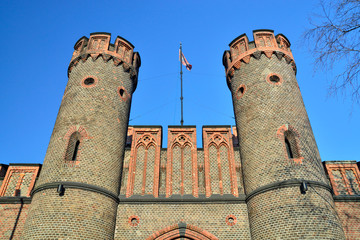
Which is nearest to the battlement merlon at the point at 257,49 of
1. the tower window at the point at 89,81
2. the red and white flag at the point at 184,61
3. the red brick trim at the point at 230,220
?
the red and white flag at the point at 184,61

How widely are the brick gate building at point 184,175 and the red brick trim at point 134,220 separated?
0.14ft

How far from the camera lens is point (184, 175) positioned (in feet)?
42.7

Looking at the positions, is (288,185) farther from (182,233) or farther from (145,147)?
(145,147)

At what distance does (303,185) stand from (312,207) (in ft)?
2.74

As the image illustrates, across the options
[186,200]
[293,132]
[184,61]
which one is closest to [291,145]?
[293,132]

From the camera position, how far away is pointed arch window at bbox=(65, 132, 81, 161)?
12.2m

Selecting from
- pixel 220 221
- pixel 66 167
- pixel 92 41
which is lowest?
pixel 220 221

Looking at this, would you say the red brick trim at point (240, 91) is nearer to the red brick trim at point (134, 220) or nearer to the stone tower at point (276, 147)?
the stone tower at point (276, 147)

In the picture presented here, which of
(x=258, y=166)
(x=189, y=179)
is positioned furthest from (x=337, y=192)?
(x=189, y=179)

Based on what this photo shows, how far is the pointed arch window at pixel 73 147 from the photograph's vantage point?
1219 centimetres

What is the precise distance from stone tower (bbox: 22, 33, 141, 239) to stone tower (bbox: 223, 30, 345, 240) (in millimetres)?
6036

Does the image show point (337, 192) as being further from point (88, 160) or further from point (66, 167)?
point (66, 167)

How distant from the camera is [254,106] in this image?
13.9 m

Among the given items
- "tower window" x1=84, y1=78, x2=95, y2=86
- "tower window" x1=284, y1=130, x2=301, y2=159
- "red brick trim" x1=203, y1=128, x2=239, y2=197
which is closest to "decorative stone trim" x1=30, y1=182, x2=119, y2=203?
"red brick trim" x1=203, y1=128, x2=239, y2=197
